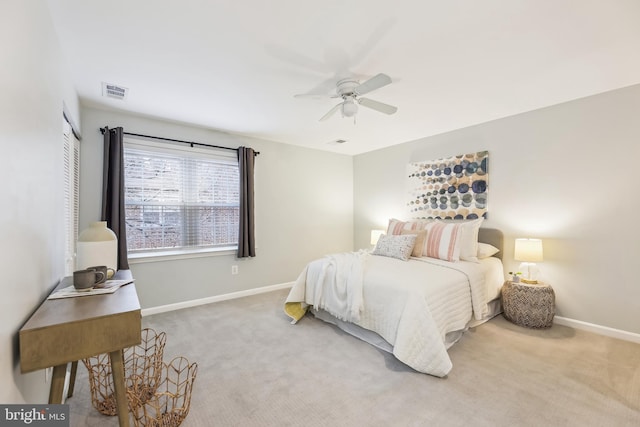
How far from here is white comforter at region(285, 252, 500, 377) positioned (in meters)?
2.06

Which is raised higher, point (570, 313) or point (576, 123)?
point (576, 123)

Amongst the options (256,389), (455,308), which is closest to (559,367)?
(455,308)

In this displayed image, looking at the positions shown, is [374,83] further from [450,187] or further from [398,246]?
[450,187]

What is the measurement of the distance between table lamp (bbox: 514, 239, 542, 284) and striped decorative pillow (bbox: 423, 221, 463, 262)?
1.91 ft

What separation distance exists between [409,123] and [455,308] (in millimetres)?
2296

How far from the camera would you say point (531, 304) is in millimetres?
2824

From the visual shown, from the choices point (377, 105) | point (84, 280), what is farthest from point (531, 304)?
point (84, 280)

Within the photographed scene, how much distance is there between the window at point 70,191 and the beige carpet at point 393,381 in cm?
95

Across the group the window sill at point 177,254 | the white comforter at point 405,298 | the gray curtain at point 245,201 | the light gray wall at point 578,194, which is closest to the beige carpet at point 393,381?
the white comforter at point 405,298

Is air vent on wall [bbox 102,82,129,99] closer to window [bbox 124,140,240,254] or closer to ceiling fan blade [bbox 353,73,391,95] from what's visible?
window [bbox 124,140,240,254]

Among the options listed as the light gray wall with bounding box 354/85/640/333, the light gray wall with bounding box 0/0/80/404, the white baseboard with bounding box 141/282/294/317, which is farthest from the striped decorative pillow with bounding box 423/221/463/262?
the light gray wall with bounding box 0/0/80/404

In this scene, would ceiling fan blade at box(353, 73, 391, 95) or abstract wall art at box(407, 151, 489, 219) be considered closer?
ceiling fan blade at box(353, 73, 391, 95)

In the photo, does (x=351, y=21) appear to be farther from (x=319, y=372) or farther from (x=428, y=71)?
(x=319, y=372)

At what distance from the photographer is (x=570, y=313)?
9.53 feet
